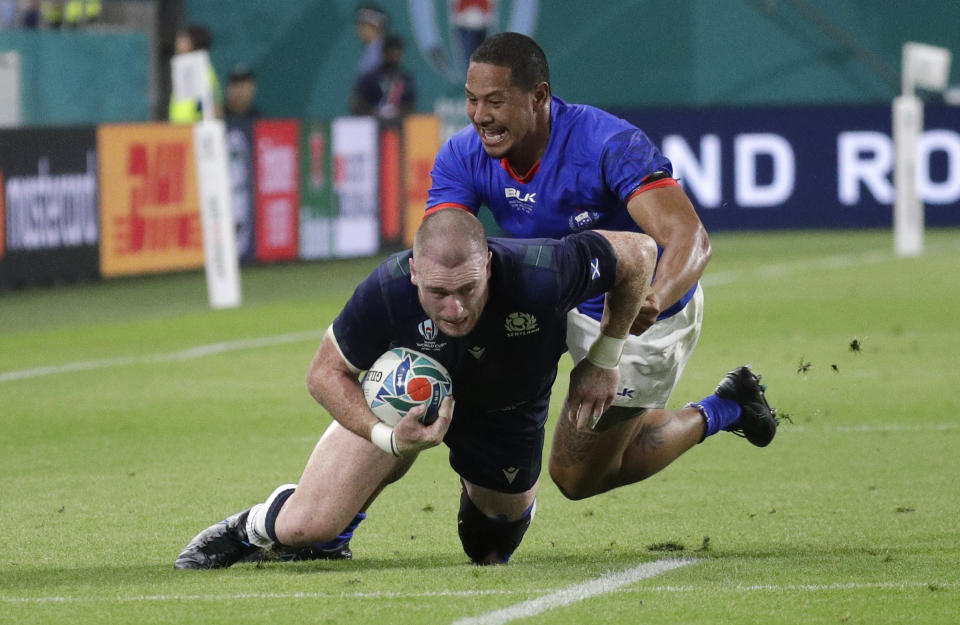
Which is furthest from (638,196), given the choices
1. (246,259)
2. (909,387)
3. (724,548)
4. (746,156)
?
(746,156)

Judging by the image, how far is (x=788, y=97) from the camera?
27.3 meters

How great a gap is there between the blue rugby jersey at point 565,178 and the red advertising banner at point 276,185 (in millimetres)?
12333

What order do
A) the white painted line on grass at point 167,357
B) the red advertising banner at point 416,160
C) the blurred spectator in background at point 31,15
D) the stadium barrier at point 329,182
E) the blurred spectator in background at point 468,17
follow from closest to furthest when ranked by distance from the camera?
1. the white painted line on grass at point 167,357
2. the stadium barrier at point 329,182
3. the red advertising banner at point 416,160
4. the blurred spectator in background at point 31,15
5. the blurred spectator in background at point 468,17

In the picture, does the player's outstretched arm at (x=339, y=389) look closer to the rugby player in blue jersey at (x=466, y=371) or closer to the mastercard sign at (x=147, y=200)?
the rugby player in blue jersey at (x=466, y=371)

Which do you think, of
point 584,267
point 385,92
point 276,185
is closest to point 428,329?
point 584,267

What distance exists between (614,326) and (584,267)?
29 centimetres

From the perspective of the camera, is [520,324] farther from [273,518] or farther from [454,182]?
[454,182]

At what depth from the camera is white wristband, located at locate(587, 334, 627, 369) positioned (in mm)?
6418

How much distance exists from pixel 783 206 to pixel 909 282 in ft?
21.3

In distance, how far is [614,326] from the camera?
6.43 metres

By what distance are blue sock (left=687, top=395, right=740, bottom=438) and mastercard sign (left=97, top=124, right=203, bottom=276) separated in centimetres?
1082

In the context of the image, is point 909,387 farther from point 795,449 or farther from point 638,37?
point 638,37

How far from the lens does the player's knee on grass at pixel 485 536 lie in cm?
685

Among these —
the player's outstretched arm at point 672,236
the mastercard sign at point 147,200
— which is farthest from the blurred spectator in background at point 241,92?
the player's outstretched arm at point 672,236
